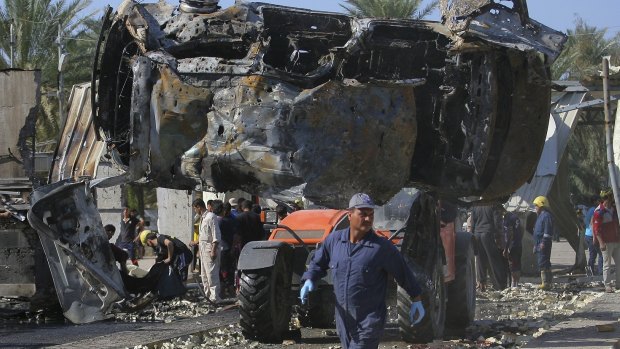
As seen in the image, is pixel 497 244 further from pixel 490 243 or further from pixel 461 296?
pixel 461 296

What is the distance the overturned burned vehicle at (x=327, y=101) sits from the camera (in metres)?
11.4

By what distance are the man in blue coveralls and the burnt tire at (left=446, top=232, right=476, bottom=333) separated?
5787 mm

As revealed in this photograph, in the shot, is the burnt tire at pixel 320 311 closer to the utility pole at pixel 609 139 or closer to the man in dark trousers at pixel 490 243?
the utility pole at pixel 609 139

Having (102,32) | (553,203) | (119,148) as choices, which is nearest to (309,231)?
(119,148)

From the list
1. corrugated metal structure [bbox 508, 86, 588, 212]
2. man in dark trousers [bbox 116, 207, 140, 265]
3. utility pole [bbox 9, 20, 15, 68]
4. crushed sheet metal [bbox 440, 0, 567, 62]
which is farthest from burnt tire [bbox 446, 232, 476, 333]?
utility pole [bbox 9, 20, 15, 68]

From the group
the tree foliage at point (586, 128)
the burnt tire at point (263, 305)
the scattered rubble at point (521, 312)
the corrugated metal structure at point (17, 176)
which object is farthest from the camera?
the tree foliage at point (586, 128)

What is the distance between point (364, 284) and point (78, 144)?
8.31 meters

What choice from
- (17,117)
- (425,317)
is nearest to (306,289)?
(425,317)

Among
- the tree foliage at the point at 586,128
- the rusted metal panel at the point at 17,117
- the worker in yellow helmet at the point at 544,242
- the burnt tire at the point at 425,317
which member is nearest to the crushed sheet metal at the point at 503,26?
the burnt tire at the point at 425,317

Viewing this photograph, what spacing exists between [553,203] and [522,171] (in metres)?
14.0

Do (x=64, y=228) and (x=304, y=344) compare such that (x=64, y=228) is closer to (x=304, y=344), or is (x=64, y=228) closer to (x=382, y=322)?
(x=304, y=344)

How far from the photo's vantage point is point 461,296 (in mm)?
13359

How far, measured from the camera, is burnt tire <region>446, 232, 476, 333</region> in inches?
526

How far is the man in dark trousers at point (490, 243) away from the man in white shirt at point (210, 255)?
5.22 m
